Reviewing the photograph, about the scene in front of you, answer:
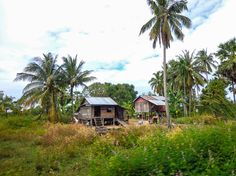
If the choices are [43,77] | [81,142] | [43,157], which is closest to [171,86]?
[43,77]

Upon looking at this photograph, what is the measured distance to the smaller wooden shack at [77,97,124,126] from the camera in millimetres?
34344

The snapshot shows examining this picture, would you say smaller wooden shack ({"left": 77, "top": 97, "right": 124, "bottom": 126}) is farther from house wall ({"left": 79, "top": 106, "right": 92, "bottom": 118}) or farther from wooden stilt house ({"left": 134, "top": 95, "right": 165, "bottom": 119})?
wooden stilt house ({"left": 134, "top": 95, "right": 165, "bottom": 119})

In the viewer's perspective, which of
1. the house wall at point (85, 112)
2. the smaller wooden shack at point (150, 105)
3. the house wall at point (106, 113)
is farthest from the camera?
the smaller wooden shack at point (150, 105)

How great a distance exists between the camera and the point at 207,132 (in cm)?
465

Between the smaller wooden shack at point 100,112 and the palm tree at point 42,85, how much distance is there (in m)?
4.37

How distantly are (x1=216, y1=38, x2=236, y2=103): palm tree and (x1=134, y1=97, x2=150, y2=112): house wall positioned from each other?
44.4 ft

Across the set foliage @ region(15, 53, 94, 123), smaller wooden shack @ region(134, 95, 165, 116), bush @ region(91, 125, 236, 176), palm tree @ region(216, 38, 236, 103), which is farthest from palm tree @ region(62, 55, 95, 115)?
bush @ region(91, 125, 236, 176)

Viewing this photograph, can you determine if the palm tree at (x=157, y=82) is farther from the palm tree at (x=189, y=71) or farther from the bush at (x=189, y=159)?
the bush at (x=189, y=159)

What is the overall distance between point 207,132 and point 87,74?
119 feet

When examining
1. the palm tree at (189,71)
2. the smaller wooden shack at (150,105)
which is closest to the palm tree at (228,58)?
the palm tree at (189,71)

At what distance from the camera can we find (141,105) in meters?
46.9

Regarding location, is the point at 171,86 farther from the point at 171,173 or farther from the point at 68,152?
the point at 171,173

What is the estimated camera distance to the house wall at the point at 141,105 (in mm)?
45312

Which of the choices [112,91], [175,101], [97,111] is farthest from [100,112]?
[112,91]
